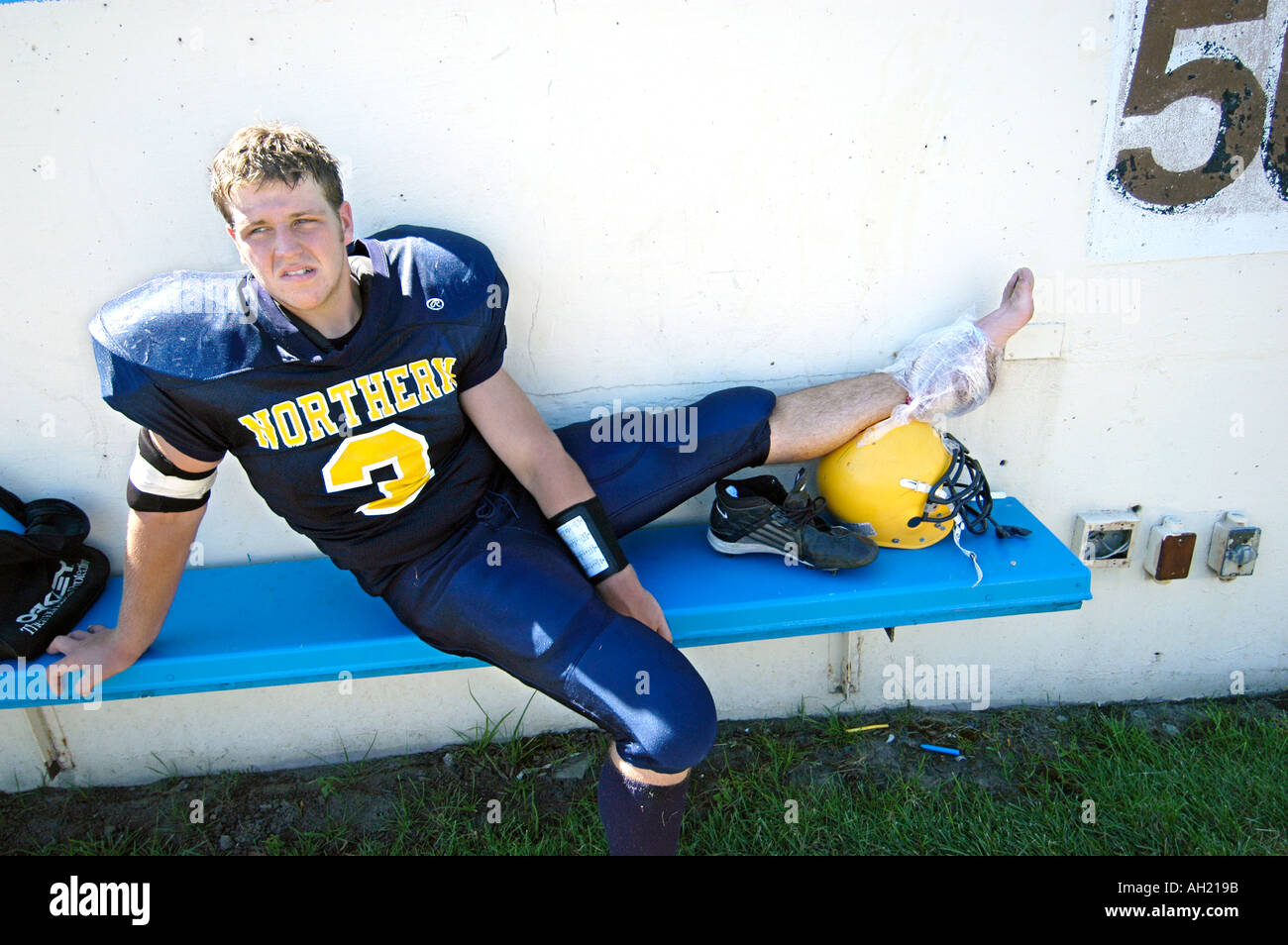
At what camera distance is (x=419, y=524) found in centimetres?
188

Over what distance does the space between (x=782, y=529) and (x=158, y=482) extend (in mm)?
1359

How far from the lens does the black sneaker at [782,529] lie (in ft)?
6.69

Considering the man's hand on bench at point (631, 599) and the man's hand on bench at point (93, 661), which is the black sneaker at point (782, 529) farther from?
the man's hand on bench at point (93, 661)

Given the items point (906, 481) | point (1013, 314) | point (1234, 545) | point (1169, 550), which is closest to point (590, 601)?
point (906, 481)

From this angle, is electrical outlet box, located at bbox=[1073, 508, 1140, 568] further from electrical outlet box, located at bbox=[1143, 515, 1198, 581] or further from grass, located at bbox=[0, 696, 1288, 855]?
grass, located at bbox=[0, 696, 1288, 855]

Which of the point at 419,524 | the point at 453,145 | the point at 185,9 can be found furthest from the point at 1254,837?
the point at 185,9

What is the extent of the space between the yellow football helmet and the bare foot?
27cm

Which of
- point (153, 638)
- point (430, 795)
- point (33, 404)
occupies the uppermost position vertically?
point (33, 404)

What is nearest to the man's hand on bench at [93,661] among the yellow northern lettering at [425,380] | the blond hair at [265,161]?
the yellow northern lettering at [425,380]

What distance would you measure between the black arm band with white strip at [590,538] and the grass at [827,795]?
0.75 metres

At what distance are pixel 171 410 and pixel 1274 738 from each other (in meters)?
2.82

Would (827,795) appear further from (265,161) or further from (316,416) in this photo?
(265,161)

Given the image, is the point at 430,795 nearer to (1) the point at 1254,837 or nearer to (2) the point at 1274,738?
(1) the point at 1254,837

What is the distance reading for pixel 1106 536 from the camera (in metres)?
2.40
